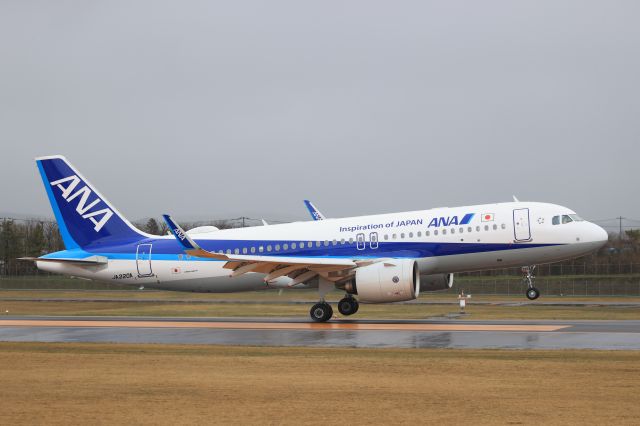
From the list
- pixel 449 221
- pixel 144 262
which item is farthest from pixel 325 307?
pixel 144 262

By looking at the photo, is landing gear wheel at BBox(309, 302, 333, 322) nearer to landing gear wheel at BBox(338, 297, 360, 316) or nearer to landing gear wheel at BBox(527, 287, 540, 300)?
landing gear wheel at BBox(338, 297, 360, 316)

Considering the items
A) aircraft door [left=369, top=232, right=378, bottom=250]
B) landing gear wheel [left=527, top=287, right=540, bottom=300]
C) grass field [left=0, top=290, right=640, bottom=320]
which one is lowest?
grass field [left=0, top=290, right=640, bottom=320]

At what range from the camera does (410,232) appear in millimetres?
33812

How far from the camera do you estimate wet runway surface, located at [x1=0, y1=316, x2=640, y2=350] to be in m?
24.0

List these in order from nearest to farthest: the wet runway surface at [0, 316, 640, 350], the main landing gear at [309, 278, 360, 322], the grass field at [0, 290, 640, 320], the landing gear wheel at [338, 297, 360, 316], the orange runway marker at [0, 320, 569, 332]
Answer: the wet runway surface at [0, 316, 640, 350] → the orange runway marker at [0, 320, 569, 332] → the main landing gear at [309, 278, 360, 322] → the landing gear wheel at [338, 297, 360, 316] → the grass field at [0, 290, 640, 320]

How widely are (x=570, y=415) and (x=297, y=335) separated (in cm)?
1499

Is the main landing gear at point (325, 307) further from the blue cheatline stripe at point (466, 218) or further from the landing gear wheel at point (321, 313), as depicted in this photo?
the blue cheatline stripe at point (466, 218)

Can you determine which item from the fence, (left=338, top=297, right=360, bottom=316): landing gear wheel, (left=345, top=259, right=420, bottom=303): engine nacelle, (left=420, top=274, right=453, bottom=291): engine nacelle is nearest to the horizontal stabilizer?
(left=338, top=297, right=360, bottom=316): landing gear wheel

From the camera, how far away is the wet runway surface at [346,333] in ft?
78.7

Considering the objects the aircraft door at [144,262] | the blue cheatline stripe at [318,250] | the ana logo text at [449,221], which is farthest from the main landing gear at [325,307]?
the aircraft door at [144,262]

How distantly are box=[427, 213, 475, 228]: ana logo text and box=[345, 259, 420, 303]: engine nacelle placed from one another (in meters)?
2.42

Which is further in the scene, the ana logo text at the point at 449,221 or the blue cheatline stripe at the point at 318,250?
the ana logo text at the point at 449,221

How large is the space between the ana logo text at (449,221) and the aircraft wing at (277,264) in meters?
3.23

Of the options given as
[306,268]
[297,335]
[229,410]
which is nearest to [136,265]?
[306,268]
